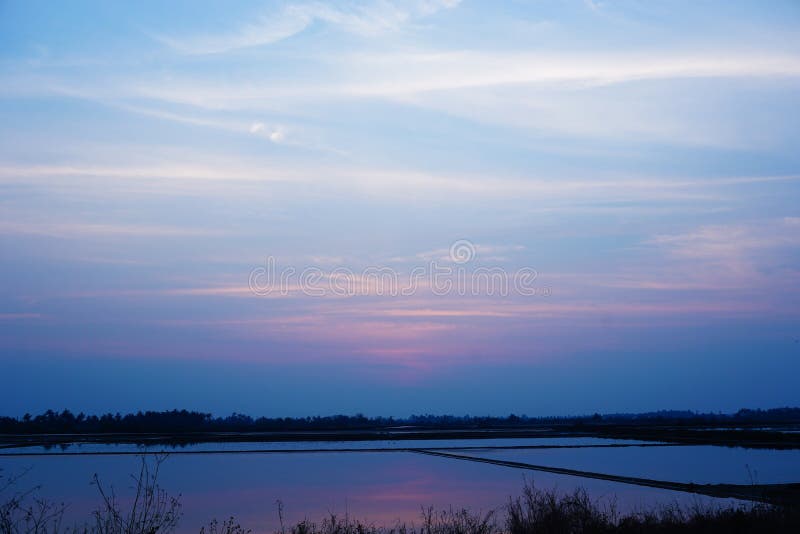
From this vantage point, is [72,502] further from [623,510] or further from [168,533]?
[623,510]

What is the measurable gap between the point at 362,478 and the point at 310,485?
241 centimetres

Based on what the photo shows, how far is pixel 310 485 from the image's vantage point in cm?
2205

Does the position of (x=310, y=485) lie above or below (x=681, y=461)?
below

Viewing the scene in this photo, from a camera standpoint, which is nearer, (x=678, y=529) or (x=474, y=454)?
(x=678, y=529)

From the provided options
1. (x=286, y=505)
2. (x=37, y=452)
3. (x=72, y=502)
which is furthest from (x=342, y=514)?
(x=37, y=452)

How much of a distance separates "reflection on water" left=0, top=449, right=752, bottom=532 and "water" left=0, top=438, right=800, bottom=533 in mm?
30

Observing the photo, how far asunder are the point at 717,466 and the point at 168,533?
20063 mm

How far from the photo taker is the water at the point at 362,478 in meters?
17.2

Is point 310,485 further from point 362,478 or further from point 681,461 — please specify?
point 681,461

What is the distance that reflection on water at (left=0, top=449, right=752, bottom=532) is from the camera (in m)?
17.0

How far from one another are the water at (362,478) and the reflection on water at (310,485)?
0.03 meters

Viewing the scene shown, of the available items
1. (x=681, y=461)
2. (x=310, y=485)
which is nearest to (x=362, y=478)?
(x=310, y=485)

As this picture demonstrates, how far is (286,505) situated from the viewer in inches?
703

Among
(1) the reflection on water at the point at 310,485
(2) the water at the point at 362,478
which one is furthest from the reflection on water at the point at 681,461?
(1) the reflection on water at the point at 310,485
